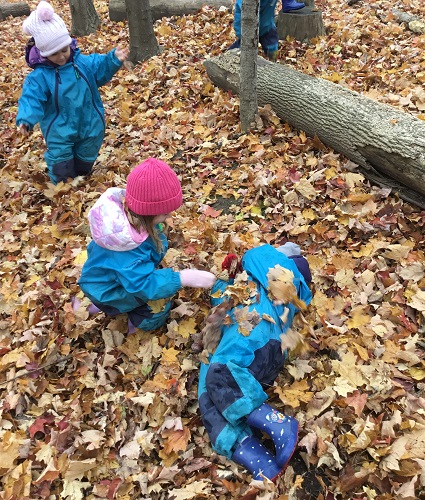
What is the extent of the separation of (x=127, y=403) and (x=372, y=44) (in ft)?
19.6

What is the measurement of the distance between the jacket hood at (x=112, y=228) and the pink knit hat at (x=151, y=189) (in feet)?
0.36

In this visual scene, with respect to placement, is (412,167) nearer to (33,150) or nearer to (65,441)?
(65,441)

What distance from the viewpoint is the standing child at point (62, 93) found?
409cm

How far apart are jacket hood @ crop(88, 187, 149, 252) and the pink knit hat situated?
110 millimetres

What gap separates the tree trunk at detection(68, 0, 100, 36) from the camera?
9047 mm

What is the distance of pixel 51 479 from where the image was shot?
254cm

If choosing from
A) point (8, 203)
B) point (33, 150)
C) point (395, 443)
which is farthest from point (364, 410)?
point (33, 150)

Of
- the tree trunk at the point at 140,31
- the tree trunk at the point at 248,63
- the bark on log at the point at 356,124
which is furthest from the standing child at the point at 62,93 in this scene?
the tree trunk at the point at 140,31

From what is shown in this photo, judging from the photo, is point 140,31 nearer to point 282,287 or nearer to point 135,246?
point 135,246

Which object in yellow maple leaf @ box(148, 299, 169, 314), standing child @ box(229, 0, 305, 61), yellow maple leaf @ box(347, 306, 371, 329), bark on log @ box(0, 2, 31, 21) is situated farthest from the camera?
bark on log @ box(0, 2, 31, 21)

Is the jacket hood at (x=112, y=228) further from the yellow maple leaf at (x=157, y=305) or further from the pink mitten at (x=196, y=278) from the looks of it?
the yellow maple leaf at (x=157, y=305)

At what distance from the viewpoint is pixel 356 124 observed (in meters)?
4.19

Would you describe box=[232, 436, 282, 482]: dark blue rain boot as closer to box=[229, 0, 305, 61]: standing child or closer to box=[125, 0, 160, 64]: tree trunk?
box=[229, 0, 305, 61]: standing child

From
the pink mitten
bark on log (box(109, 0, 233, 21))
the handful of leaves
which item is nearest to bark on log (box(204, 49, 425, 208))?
the handful of leaves
